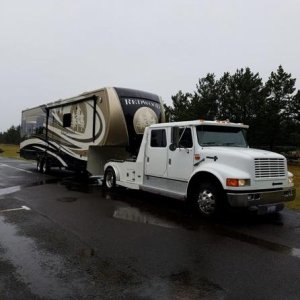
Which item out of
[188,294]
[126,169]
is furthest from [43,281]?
[126,169]

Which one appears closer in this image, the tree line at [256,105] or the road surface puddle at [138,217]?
the road surface puddle at [138,217]

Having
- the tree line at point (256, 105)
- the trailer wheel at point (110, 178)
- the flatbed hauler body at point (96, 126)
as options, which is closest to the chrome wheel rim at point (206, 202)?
the trailer wheel at point (110, 178)

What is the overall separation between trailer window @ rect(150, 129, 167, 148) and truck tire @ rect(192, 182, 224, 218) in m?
1.98

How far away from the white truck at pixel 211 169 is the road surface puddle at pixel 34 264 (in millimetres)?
4035

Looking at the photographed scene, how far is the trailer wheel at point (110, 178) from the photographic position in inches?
534

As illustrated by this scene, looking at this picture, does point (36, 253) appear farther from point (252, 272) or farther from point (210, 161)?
point (210, 161)

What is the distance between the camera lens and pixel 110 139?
14.0m

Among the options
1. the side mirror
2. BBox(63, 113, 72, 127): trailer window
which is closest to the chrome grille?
the side mirror

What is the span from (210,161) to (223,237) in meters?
2.26

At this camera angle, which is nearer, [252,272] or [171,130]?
[252,272]

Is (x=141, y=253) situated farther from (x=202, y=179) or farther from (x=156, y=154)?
(x=156, y=154)

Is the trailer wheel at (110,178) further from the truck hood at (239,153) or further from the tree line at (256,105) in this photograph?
the tree line at (256,105)

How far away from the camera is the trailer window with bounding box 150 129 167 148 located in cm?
1101

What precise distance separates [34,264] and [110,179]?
8.11 meters
